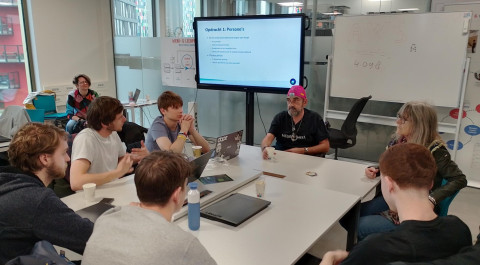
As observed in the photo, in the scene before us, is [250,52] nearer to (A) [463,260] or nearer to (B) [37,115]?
(B) [37,115]

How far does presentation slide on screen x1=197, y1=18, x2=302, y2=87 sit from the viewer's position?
14.3ft

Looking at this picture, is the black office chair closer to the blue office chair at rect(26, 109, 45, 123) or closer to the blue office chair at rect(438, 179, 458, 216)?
the blue office chair at rect(438, 179, 458, 216)

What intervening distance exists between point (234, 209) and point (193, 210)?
275 millimetres

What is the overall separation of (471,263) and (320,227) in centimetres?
80

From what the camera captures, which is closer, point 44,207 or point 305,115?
point 44,207

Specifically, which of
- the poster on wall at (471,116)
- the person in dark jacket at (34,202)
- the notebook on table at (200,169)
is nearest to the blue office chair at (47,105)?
the notebook on table at (200,169)

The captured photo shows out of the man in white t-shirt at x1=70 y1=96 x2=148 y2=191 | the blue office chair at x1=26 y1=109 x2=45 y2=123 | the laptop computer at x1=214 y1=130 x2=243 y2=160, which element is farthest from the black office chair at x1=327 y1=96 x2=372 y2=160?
the blue office chair at x1=26 y1=109 x2=45 y2=123

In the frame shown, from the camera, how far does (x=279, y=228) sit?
175 cm

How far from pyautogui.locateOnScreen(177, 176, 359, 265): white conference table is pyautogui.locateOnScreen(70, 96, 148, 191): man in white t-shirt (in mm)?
677

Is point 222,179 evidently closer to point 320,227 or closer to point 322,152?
point 320,227

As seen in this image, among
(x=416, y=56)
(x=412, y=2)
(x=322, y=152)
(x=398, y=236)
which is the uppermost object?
(x=412, y=2)

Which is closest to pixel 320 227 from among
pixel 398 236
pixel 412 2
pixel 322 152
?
pixel 398 236

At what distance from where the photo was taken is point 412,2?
4.32m

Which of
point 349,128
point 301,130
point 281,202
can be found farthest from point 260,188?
point 349,128
